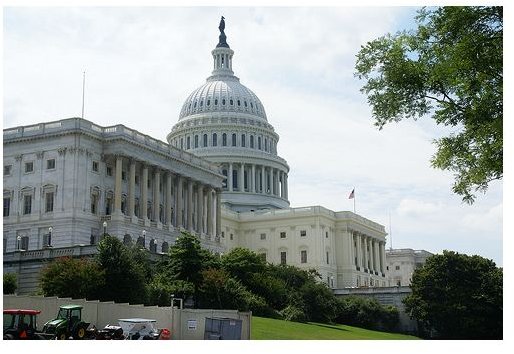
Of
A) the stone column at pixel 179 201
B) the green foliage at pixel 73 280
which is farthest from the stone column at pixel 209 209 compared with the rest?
the green foliage at pixel 73 280

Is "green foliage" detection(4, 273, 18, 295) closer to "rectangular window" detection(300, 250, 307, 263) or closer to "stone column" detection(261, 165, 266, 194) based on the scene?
"rectangular window" detection(300, 250, 307, 263)

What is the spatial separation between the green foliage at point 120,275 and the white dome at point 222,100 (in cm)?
10347

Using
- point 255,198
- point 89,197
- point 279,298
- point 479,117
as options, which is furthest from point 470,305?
point 255,198

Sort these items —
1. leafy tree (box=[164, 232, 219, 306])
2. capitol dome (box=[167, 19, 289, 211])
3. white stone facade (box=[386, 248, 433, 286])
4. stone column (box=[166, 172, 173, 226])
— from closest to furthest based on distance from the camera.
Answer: leafy tree (box=[164, 232, 219, 306]) → stone column (box=[166, 172, 173, 226]) → capitol dome (box=[167, 19, 289, 211]) → white stone facade (box=[386, 248, 433, 286])

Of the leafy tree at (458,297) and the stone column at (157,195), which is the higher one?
the stone column at (157,195)

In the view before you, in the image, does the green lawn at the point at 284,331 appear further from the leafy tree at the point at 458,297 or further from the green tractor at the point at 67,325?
the leafy tree at the point at 458,297

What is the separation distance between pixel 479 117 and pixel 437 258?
5613 centimetres

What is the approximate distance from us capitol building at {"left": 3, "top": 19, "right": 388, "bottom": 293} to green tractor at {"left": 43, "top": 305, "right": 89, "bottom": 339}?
85.7 ft

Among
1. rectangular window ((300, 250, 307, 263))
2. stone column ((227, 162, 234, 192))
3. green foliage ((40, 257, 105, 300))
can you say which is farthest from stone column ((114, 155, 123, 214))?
stone column ((227, 162, 234, 192))

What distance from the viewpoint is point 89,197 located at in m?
89.3

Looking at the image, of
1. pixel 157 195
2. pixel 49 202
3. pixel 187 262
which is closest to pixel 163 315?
pixel 187 262

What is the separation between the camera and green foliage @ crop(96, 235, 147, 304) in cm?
5891

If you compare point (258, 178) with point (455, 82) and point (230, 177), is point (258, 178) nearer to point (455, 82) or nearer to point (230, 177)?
point (230, 177)

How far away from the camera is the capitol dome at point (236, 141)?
157 m
